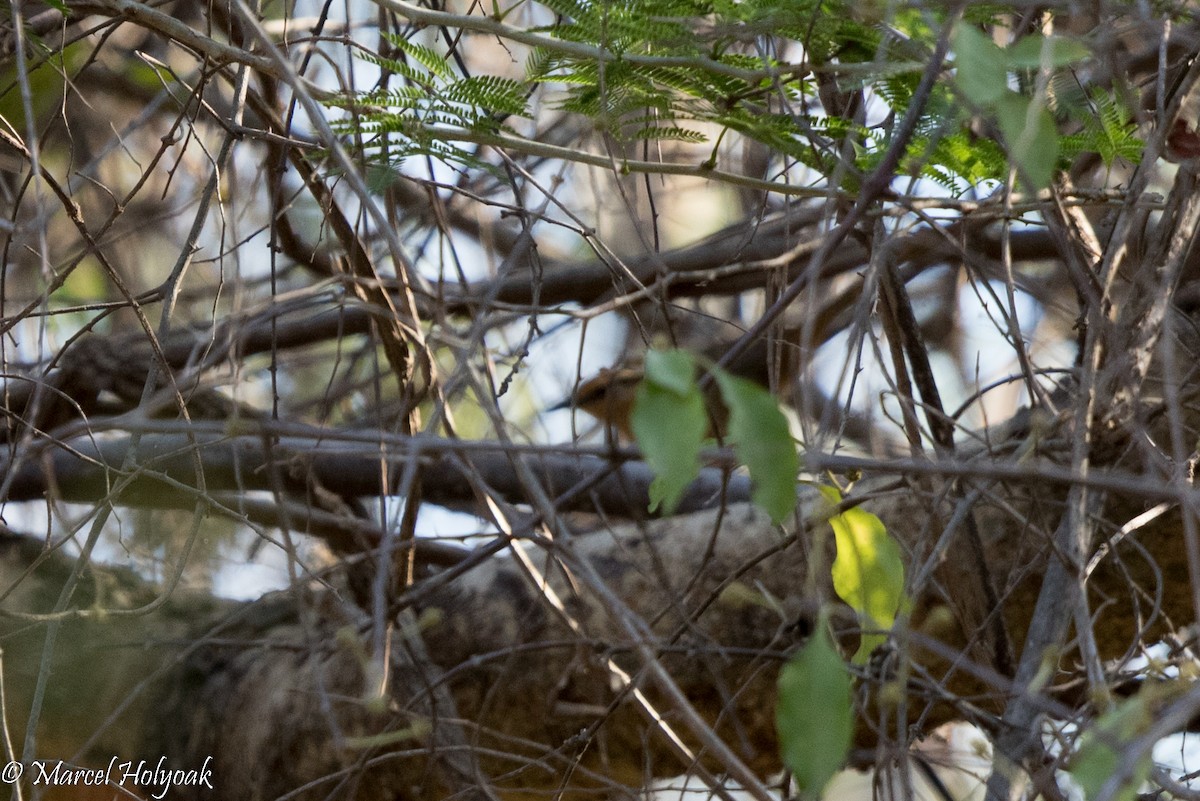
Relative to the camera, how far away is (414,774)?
1986 millimetres

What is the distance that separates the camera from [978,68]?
729 millimetres

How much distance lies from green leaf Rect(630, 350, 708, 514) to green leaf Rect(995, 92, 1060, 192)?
248 mm

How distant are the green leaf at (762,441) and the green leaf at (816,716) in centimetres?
9

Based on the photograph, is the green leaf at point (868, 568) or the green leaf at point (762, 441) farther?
the green leaf at point (868, 568)

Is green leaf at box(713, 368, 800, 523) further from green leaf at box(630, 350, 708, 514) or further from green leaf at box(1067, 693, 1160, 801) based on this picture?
green leaf at box(1067, 693, 1160, 801)

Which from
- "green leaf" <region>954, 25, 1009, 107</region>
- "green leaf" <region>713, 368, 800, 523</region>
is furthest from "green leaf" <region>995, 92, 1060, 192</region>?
"green leaf" <region>713, 368, 800, 523</region>

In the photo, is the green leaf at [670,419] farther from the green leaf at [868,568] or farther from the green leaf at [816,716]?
the green leaf at [868,568]

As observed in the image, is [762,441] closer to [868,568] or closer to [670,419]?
[670,419]

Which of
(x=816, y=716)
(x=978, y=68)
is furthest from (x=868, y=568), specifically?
(x=978, y=68)

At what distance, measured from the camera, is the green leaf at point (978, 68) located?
72 centimetres

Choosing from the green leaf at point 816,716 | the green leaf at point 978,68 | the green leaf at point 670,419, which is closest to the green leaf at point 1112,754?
the green leaf at point 816,716

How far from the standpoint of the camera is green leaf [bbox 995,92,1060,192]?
726 mm

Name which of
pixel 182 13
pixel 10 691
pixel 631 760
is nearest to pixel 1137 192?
pixel 631 760

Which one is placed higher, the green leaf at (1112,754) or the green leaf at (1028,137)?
the green leaf at (1028,137)
